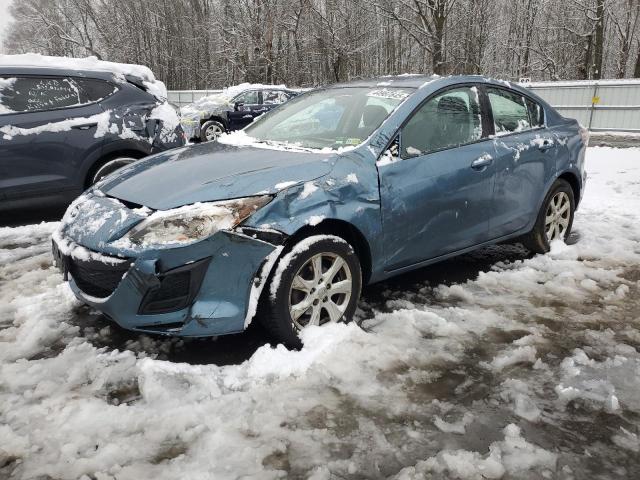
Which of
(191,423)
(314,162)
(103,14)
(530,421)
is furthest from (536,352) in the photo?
(103,14)

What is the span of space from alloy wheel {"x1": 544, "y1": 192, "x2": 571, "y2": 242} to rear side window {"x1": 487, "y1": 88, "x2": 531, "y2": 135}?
0.74 metres

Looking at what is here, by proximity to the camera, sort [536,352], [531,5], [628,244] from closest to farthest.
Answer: [536,352], [628,244], [531,5]

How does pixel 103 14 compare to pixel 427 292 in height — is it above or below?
above

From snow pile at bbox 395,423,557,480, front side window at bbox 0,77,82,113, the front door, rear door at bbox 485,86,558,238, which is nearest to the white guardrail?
front side window at bbox 0,77,82,113

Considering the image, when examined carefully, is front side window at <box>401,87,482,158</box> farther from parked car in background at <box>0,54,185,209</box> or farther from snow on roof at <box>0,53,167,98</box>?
snow on roof at <box>0,53,167,98</box>

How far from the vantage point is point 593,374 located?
2854 millimetres

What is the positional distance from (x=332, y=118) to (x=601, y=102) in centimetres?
1687

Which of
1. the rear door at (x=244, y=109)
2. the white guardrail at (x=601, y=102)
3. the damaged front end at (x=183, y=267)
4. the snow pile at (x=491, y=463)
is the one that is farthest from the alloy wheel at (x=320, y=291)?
the white guardrail at (x=601, y=102)

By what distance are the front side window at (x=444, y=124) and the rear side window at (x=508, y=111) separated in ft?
0.68

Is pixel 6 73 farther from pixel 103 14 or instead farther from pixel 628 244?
pixel 103 14

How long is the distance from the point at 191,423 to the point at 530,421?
151 cm

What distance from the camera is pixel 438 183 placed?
361 centimetres

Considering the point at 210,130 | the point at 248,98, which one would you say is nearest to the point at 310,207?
the point at 210,130

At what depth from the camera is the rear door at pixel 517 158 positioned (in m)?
4.12
